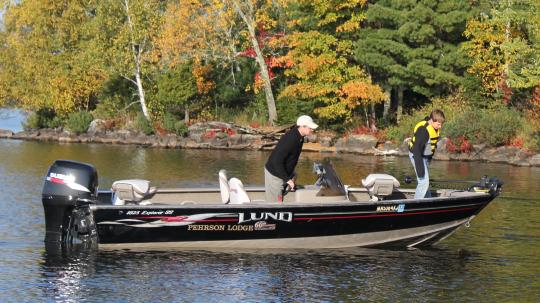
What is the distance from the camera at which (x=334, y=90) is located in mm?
46031

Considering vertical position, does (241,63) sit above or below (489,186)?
above

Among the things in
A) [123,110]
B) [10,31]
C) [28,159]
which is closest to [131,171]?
[28,159]

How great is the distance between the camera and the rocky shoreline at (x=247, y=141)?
1556 inches

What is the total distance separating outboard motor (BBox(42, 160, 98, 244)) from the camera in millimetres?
17125

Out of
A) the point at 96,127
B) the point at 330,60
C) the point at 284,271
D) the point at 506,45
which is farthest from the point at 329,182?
the point at 96,127

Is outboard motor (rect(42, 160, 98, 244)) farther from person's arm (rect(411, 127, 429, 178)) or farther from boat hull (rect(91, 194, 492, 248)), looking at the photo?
person's arm (rect(411, 127, 429, 178))

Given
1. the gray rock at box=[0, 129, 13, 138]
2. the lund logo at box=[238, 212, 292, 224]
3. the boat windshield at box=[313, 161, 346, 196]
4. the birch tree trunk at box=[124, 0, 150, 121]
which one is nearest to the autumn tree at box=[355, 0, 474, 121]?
the birch tree trunk at box=[124, 0, 150, 121]

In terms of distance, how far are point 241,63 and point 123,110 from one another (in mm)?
7757

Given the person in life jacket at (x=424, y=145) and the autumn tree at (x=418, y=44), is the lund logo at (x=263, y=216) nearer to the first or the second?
the person in life jacket at (x=424, y=145)

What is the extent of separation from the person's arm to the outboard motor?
5950 mm

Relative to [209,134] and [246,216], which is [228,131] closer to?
[209,134]

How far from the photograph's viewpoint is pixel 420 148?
18469 mm

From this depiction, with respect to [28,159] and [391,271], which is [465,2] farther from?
[391,271]

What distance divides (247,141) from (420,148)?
2908 cm
